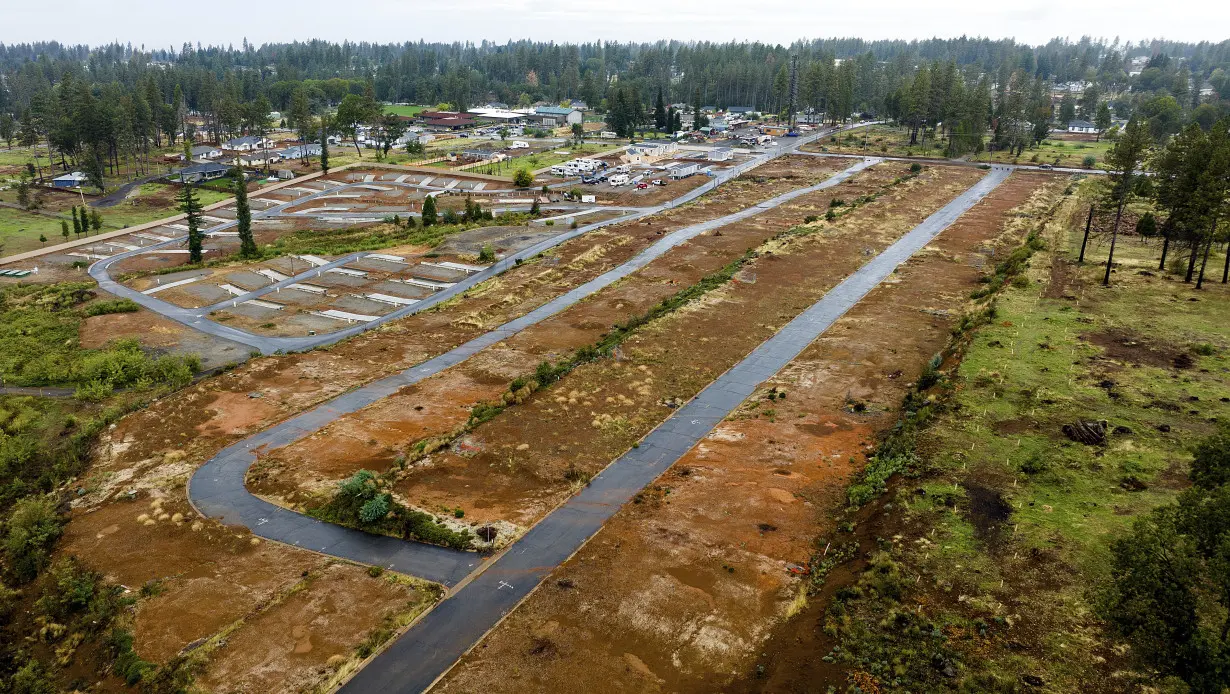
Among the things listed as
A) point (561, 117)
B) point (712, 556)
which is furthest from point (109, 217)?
point (561, 117)

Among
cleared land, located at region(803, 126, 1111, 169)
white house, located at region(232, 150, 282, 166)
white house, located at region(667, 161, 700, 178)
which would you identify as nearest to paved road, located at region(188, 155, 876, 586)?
white house, located at region(667, 161, 700, 178)

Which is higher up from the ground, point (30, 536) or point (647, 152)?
point (647, 152)

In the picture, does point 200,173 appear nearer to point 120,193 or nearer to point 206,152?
point 120,193

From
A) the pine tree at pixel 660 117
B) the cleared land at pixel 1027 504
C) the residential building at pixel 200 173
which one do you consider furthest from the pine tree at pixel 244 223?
the pine tree at pixel 660 117

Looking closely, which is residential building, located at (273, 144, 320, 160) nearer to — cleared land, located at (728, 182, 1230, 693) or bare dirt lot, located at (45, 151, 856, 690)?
bare dirt lot, located at (45, 151, 856, 690)

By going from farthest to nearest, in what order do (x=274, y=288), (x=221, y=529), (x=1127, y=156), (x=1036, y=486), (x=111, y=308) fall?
(x=274, y=288)
(x=111, y=308)
(x=1127, y=156)
(x=221, y=529)
(x=1036, y=486)

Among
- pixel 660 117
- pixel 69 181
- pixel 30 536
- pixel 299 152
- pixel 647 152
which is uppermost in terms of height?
pixel 660 117
